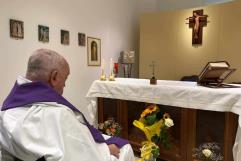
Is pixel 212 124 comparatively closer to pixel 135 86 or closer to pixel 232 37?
pixel 135 86

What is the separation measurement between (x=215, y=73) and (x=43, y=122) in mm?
1691

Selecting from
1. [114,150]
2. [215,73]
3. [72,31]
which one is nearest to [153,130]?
[215,73]

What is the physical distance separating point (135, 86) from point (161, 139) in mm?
616

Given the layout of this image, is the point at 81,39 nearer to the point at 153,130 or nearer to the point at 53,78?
the point at 153,130

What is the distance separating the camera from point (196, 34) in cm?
440

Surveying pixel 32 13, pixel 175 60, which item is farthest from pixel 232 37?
pixel 32 13

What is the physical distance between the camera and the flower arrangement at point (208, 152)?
2.05 metres

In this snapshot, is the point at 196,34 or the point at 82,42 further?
the point at 196,34

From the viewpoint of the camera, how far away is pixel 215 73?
7.24ft

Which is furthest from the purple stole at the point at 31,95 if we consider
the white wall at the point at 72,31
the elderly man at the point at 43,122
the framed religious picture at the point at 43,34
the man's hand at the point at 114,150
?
the framed religious picture at the point at 43,34

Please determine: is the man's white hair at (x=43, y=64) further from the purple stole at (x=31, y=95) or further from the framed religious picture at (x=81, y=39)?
the framed religious picture at (x=81, y=39)

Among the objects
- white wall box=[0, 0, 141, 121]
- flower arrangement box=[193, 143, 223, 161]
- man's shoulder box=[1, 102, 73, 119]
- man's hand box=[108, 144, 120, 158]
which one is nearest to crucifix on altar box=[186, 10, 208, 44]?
white wall box=[0, 0, 141, 121]

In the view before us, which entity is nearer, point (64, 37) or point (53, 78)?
point (53, 78)

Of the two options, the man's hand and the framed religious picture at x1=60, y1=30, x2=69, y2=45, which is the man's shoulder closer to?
the man's hand
